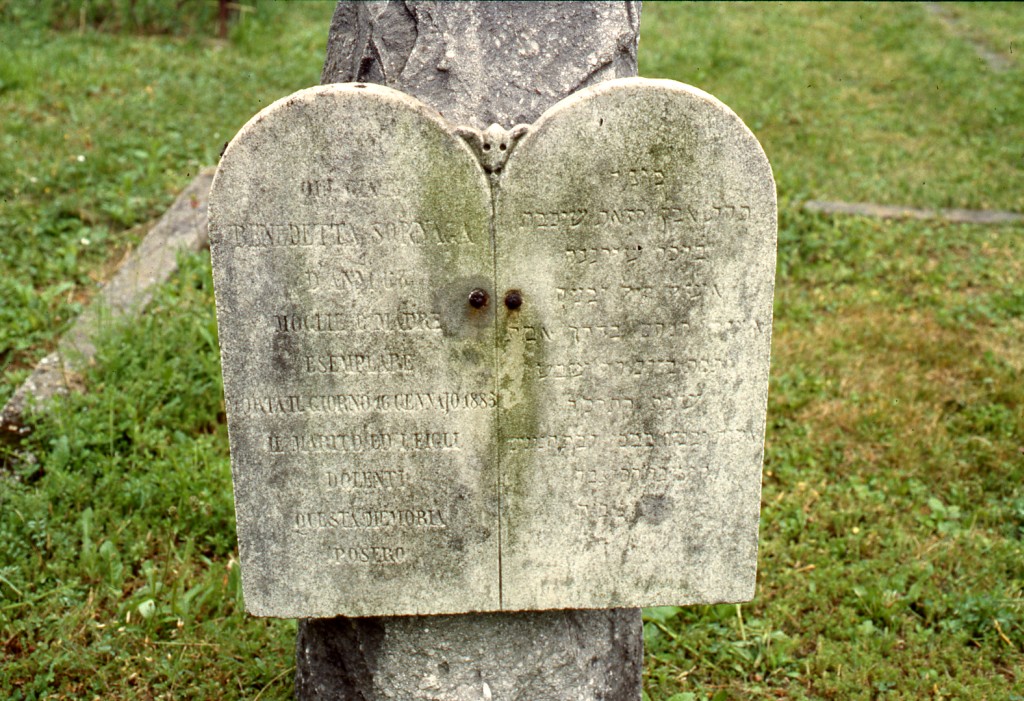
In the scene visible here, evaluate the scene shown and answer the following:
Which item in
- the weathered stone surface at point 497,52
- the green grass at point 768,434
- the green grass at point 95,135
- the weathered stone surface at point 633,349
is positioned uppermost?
the weathered stone surface at point 497,52

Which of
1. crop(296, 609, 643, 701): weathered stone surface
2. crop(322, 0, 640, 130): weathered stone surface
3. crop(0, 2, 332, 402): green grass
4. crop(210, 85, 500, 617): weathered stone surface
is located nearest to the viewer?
crop(210, 85, 500, 617): weathered stone surface

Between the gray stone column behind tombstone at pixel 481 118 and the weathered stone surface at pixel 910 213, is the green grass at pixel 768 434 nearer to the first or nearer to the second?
the weathered stone surface at pixel 910 213

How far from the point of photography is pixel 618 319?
226cm

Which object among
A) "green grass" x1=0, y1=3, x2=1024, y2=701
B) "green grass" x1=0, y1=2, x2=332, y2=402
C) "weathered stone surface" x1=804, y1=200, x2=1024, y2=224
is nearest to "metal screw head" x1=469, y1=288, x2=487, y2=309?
"green grass" x1=0, y1=3, x2=1024, y2=701

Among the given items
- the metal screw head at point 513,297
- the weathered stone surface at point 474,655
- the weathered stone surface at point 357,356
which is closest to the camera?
the weathered stone surface at point 357,356

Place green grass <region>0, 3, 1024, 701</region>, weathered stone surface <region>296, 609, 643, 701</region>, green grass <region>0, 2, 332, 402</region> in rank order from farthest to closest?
green grass <region>0, 2, 332, 402</region> < green grass <region>0, 3, 1024, 701</region> < weathered stone surface <region>296, 609, 643, 701</region>

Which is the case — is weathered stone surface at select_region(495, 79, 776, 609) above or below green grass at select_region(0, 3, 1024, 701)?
above

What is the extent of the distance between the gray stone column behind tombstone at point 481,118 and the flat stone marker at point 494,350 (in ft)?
0.64

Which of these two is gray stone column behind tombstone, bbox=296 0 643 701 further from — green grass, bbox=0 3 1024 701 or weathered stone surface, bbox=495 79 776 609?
green grass, bbox=0 3 1024 701

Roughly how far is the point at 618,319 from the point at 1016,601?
194 centimetres

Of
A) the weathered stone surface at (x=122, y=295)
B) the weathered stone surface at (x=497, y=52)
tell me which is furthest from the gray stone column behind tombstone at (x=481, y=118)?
the weathered stone surface at (x=122, y=295)

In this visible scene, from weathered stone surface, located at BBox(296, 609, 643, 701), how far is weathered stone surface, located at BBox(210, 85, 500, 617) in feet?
0.54

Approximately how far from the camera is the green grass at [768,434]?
3.19 metres

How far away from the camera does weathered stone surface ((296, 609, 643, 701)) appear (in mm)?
2637
